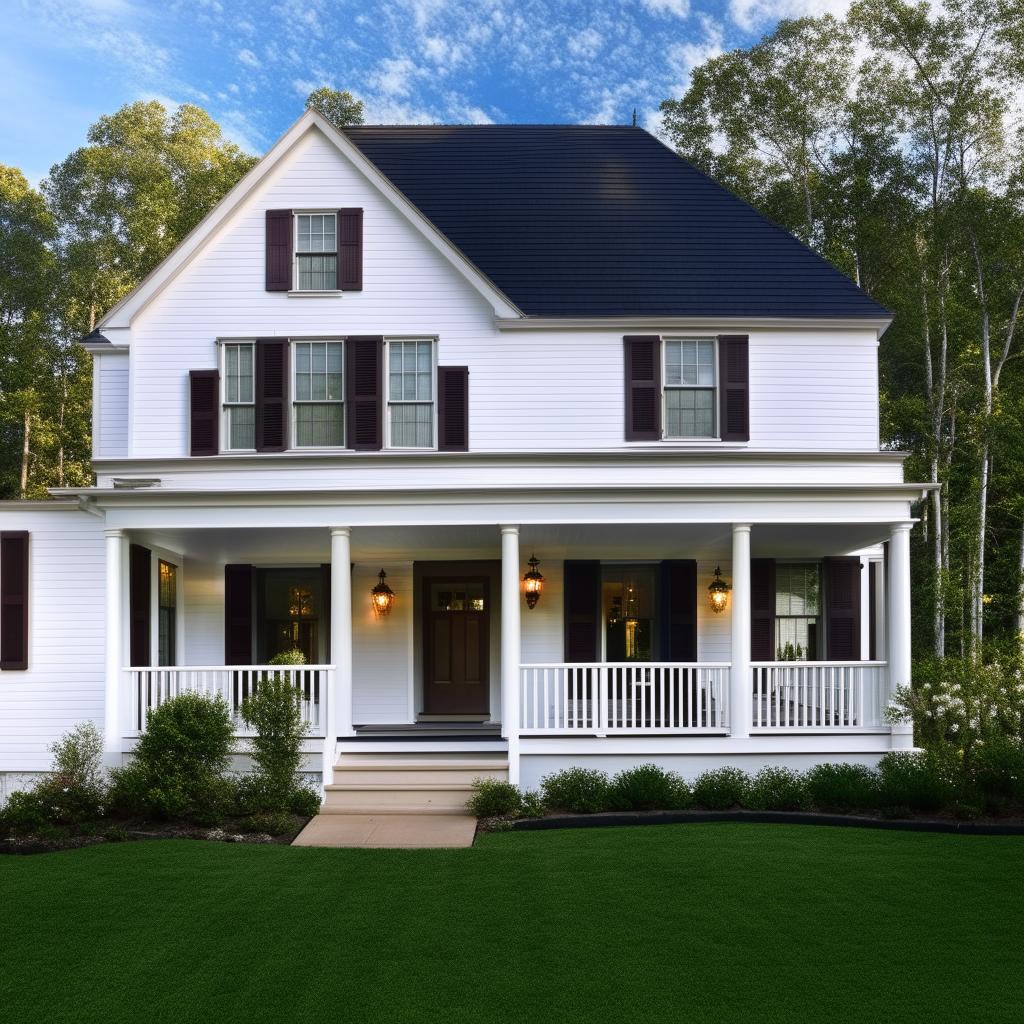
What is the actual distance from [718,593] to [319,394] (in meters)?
6.81

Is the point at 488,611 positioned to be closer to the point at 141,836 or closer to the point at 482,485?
the point at 482,485

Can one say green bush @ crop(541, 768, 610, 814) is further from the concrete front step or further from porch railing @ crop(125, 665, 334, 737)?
porch railing @ crop(125, 665, 334, 737)

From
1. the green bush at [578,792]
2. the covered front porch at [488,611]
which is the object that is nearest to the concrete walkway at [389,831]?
the green bush at [578,792]

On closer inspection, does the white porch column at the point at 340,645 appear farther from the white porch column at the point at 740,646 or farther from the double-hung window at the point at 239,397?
the white porch column at the point at 740,646

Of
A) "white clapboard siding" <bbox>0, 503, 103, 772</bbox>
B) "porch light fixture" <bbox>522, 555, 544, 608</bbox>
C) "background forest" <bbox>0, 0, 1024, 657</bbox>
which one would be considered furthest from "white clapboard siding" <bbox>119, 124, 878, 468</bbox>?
"background forest" <bbox>0, 0, 1024, 657</bbox>

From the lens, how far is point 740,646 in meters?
13.0

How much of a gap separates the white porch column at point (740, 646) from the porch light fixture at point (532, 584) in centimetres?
356

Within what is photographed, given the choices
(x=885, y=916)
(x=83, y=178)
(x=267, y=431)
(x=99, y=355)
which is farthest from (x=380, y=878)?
(x=83, y=178)

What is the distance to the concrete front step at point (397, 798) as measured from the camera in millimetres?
12266

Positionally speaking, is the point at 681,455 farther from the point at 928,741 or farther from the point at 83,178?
the point at 83,178

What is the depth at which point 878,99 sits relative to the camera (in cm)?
2534

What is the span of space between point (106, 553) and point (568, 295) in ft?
24.7

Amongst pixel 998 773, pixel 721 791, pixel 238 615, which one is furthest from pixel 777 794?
pixel 238 615

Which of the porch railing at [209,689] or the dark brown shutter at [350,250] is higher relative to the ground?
the dark brown shutter at [350,250]
